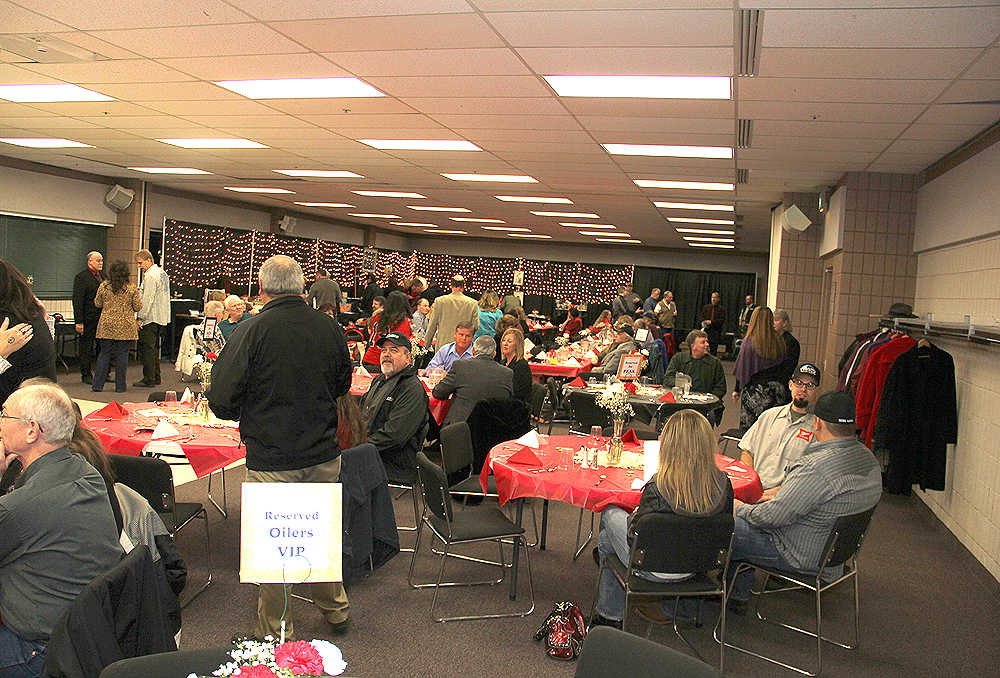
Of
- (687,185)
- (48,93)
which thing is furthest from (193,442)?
(687,185)

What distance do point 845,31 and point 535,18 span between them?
143 centimetres

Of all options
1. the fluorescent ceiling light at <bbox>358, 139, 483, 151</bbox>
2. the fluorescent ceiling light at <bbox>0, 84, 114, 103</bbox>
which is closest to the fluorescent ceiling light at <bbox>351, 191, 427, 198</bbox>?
the fluorescent ceiling light at <bbox>358, 139, 483, 151</bbox>

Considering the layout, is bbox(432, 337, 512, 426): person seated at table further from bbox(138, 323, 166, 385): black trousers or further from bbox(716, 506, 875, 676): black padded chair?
bbox(138, 323, 166, 385): black trousers

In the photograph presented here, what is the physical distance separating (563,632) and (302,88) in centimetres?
412

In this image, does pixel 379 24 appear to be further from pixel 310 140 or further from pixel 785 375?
pixel 785 375

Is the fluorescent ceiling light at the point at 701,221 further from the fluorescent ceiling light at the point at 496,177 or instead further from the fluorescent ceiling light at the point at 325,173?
the fluorescent ceiling light at the point at 325,173

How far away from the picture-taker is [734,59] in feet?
14.6

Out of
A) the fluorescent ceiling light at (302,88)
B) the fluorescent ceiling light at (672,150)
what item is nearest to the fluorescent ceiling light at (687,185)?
the fluorescent ceiling light at (672,150)

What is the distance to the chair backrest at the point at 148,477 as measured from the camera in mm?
3803

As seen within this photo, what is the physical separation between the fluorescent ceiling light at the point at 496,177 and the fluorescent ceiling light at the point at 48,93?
4614mm

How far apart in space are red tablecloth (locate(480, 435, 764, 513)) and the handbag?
0.50 meters

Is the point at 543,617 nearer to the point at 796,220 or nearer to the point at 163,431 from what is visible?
the point at 163,431

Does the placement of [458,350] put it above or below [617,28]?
below

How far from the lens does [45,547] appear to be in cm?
245
